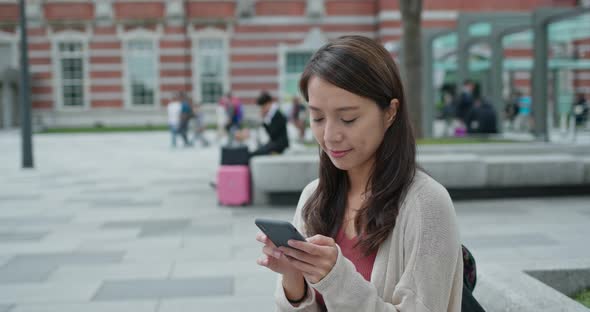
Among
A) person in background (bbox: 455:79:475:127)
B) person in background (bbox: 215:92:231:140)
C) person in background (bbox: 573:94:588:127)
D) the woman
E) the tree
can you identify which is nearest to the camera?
the woman

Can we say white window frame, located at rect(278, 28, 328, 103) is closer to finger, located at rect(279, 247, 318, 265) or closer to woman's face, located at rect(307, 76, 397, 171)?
woman's face, located at rect(307, 76, 397, 171)

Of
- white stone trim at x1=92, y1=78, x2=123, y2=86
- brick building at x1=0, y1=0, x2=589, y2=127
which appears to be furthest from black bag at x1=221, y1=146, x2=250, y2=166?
white stone trim at x1=92, y1=78, x2=123, y2=86

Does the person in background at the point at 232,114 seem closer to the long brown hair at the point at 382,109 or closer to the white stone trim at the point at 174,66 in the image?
the white stone trim at the point at 174,66

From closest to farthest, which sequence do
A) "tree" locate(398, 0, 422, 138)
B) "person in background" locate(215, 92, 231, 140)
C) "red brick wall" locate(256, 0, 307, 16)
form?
"tree" locate(398, 0, 422, 138)
"person in background" locate(215, 92, 231, 140)
"red brick wall" locate(256, 0, 307, 16)

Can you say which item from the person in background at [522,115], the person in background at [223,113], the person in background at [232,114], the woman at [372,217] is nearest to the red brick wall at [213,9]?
the person in background at [223,113]

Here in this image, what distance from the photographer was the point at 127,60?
106 feet

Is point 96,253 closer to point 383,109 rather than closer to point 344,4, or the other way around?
point 383,109

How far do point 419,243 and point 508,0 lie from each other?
31.9 m

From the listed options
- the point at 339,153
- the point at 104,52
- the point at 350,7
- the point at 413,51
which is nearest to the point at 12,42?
the point at 104,52

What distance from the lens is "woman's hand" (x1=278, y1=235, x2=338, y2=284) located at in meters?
1.80

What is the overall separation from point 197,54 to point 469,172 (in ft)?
81.4

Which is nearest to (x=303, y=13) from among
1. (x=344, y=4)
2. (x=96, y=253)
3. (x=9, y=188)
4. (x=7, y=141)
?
(x=344, y=4)

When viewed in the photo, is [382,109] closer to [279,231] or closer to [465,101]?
[279,231]

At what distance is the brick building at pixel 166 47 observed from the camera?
31.9 meters
